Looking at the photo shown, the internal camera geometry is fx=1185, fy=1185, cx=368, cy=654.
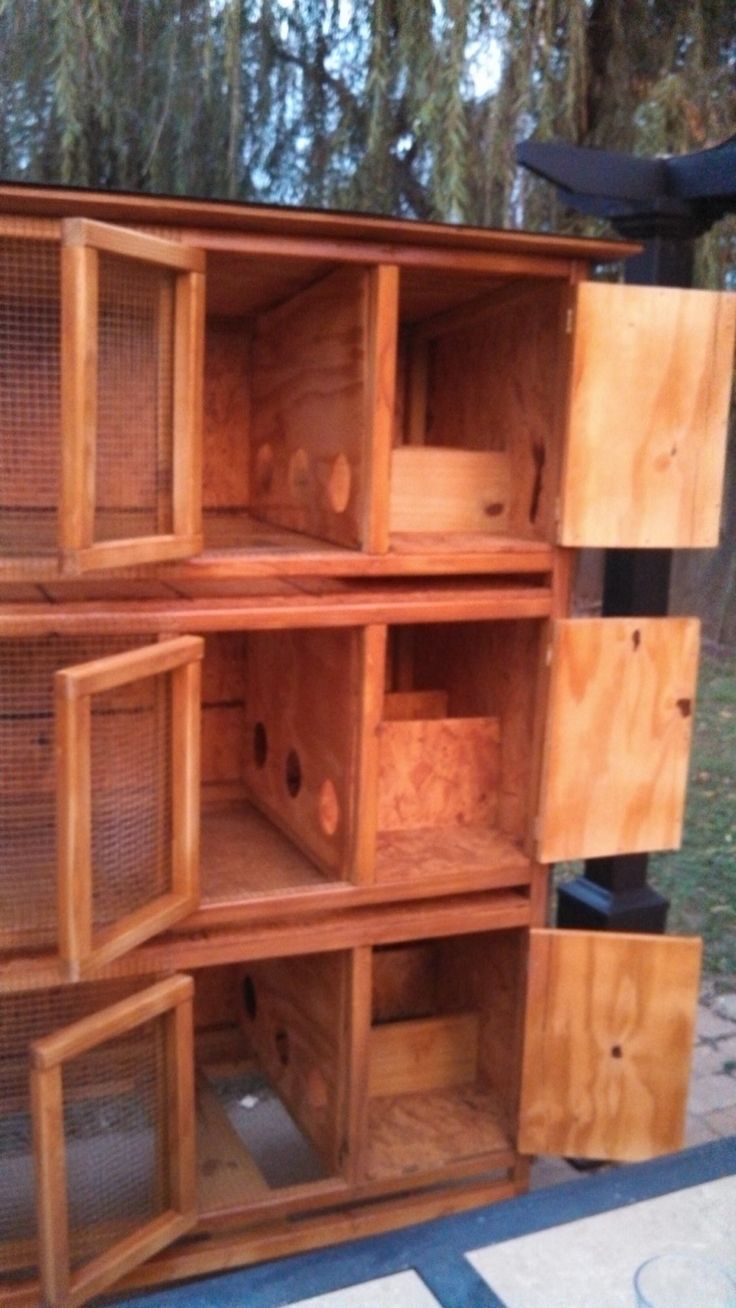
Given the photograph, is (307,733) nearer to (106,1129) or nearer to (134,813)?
(134,813)

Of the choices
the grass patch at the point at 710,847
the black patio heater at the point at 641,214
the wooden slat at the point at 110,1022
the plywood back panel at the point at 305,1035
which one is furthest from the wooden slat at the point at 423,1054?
the grass patch at the point at 710,847

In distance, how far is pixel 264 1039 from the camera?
229 centimetres

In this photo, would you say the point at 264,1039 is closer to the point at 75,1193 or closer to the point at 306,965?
the point at 306,965

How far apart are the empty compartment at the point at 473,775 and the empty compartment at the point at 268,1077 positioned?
0.24 meters

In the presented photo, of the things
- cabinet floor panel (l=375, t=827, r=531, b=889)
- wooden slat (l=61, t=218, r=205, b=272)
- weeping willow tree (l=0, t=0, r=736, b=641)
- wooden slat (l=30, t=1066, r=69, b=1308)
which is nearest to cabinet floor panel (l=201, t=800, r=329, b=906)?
cabinet floor panel (l=375, t=827, r=531, b=889)

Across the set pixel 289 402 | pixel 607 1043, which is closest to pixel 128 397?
pixel 289 402

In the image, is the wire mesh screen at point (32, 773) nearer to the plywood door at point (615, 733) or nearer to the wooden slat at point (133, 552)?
the wooden slat at point (133, 552)

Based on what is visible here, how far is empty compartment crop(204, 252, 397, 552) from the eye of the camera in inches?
67.5

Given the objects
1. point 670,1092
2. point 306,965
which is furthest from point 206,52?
point 670,1092

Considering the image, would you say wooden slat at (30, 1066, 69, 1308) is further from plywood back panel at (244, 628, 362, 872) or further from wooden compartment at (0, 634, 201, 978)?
plywood back panel at (244, 628, 362, 872)

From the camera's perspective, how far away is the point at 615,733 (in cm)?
185

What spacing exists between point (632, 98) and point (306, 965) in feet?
6.86

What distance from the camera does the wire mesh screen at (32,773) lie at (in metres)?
1.59

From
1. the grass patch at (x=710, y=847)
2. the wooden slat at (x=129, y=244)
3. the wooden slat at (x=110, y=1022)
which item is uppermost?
the wooden slat at (x=129, y=244)
